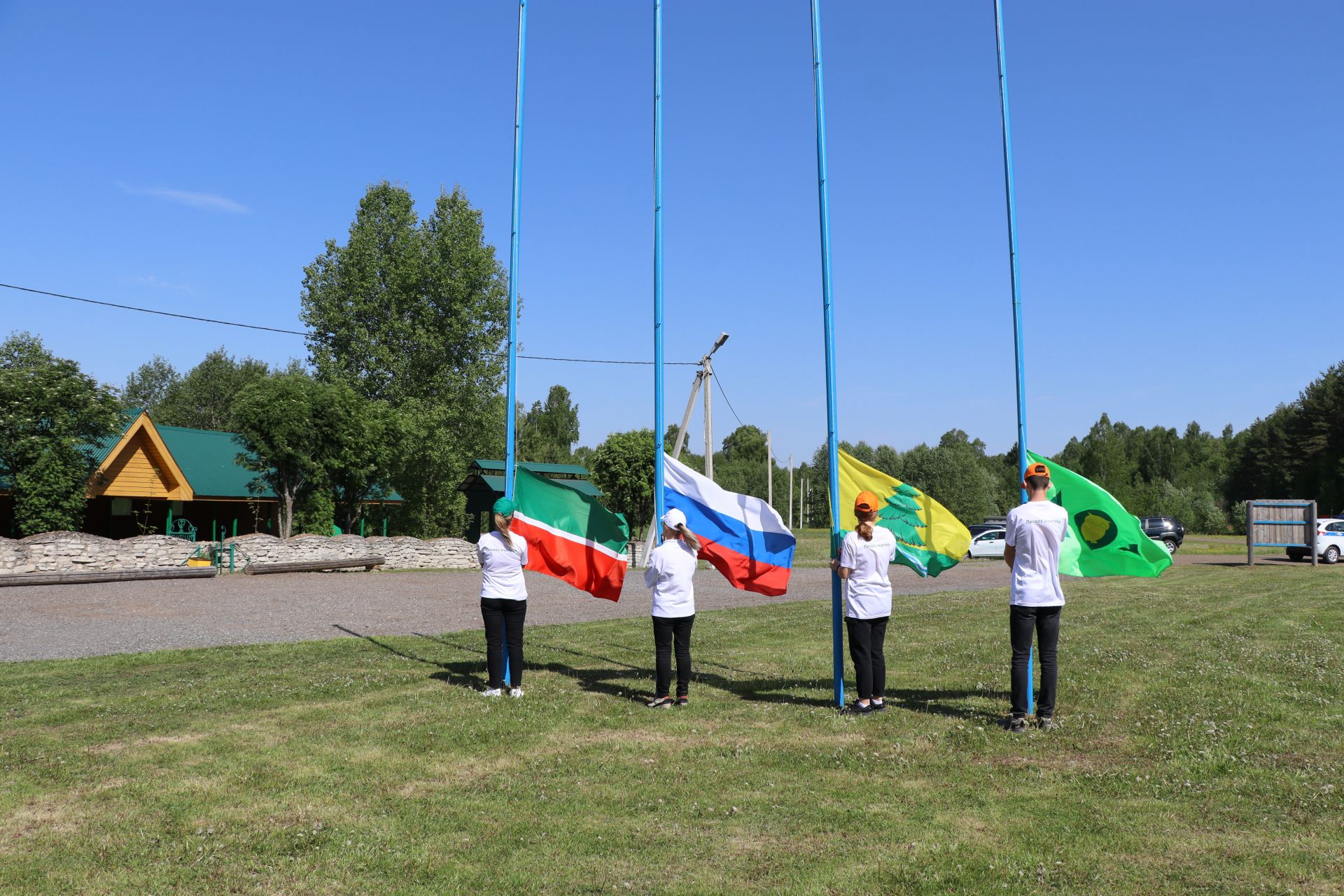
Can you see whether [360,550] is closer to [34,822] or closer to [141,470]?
[141,470]

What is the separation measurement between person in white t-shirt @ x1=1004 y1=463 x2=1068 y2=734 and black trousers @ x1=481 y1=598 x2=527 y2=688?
464 centimetres

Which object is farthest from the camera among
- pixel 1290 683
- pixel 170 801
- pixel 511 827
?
pixel 1290 683

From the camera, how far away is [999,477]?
11794cm

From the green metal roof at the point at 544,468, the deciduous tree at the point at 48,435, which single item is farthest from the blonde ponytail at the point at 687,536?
the green metal roof at the point at 544,468

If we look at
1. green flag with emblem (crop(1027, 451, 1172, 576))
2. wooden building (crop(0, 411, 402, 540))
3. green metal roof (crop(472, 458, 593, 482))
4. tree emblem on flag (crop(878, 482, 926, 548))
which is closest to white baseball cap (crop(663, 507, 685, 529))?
tree emblem on flag (crop(878, 482, 926, 548))

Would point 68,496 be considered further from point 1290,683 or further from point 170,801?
point 1290,683

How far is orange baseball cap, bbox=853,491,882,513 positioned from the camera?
8.84 meters

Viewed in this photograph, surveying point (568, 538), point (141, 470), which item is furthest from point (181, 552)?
point (568, 538)

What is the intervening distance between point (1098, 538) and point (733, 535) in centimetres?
352

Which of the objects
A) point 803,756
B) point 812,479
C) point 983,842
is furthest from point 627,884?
point 812,479

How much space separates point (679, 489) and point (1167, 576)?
2397 cm

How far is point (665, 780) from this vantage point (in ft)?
21.7

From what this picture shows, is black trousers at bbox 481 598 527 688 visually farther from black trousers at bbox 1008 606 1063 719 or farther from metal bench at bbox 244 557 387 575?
metal bench at bbox 244 557 387 575

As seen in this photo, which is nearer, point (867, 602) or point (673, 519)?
point (867, 602)
